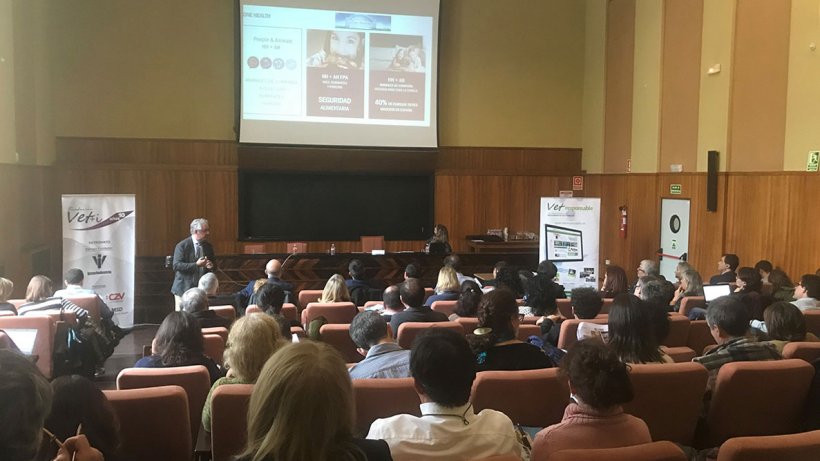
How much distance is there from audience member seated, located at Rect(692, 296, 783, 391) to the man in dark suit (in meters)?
5.30

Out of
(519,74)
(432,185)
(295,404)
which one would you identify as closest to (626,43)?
(519,74)

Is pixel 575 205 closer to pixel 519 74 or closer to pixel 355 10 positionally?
pixel 519 74

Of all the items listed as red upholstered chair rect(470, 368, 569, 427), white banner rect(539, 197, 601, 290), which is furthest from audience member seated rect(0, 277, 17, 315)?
white banner rect(539, 197, 601, 290)

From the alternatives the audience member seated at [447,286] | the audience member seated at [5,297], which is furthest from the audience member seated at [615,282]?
the audience member seated at [5,297]

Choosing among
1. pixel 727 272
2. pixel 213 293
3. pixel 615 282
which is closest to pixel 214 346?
pixel 213 293

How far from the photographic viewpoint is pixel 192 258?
7.38 metres

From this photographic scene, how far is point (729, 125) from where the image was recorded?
838cm

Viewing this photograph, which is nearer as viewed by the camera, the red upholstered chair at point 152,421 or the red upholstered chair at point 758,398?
the red upholstered chair at point 152,421

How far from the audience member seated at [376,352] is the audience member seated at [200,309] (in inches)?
64.3

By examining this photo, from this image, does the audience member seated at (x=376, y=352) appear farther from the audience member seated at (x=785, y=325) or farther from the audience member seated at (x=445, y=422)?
the audience member seated at (x=785, y=325)

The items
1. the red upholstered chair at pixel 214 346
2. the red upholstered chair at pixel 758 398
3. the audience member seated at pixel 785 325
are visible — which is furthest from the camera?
the red upholstered chair at pixel 214 346

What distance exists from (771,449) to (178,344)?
2736mm

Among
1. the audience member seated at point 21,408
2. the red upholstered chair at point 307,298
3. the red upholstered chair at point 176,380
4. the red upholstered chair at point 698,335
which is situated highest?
the audience member seated at point 21,408

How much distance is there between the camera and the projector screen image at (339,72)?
10.6m
